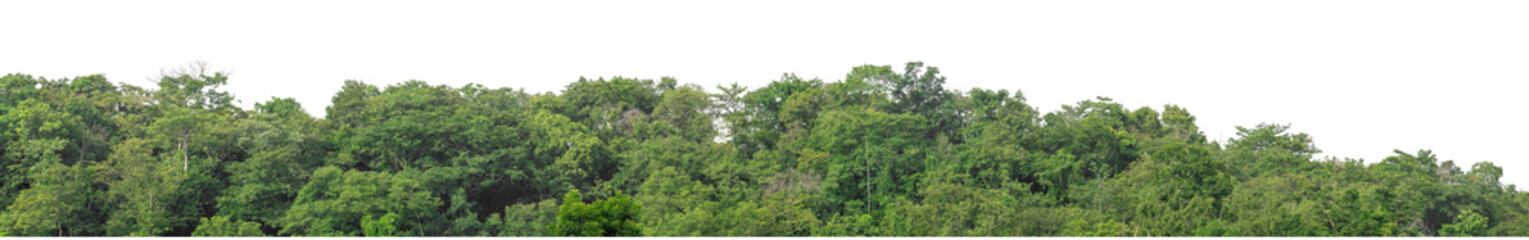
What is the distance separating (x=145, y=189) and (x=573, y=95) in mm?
12396

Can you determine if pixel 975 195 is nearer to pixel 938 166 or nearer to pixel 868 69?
pixel 938 166

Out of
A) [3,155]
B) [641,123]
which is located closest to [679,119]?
[641,123]

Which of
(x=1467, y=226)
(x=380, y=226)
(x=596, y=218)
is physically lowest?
(x=1467, y=226)

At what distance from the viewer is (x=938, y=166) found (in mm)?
32906

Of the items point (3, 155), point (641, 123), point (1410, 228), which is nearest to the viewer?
point (1410, 228)

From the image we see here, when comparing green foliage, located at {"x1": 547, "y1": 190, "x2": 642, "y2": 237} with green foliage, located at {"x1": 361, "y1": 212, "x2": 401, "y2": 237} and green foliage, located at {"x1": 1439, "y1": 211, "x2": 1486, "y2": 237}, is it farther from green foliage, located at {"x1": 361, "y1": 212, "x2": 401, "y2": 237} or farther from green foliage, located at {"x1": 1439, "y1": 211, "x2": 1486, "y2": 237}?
green foliage, located at {"x1": 1439, "y1": 211, "x2": 1486, "y2": 237}

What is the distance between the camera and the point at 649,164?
111 ft

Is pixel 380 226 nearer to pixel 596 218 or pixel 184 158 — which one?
pixel 184 158

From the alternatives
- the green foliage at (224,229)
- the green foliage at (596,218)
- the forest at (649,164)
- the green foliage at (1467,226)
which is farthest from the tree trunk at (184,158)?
the green foliage at (1467,226)

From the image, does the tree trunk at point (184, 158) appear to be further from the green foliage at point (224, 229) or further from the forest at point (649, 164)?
the green foliage at point (224, 229)

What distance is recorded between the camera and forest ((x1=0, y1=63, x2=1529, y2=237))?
3056 centimetres

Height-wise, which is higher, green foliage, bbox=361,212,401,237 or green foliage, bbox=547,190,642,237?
green foliage, bbox=547,190,642,237

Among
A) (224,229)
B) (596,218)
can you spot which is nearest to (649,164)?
(224,229)

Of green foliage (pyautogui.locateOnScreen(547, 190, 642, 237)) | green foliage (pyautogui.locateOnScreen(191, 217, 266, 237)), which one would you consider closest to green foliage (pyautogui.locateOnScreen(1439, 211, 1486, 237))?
green foliage (pyautogui.locateOnScreen(547, 190, 642, 237))
